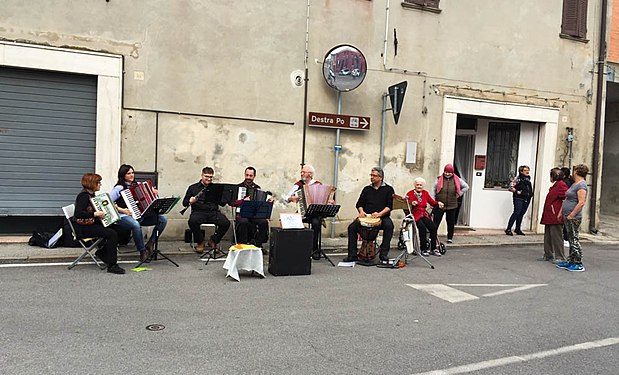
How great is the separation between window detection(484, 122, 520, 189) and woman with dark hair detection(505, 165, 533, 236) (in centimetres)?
75

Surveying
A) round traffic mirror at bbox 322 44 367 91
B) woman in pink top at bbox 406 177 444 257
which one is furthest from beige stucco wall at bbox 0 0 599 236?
woman in pink top at bbox 406 177 444 257

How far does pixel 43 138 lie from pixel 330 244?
553 cm

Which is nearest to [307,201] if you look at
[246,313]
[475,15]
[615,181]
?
[246,313]

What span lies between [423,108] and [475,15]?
2596 millimetres

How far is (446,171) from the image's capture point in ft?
33.1

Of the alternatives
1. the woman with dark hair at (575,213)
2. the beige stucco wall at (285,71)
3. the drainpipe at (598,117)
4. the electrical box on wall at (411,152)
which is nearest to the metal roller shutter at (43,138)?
the beige stucco wall at (285,71)

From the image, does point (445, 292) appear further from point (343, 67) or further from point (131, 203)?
point (343, 67)

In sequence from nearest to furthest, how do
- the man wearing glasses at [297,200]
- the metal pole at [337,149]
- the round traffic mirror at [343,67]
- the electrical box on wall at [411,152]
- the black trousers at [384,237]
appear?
1. the black trousers at [384,237]
2. the man wearing glasses at [297,200]
3. the round traffic mirror at [343,67]
4. the metal pole at [337,149]
5. the electrical box on wall at [411,152]

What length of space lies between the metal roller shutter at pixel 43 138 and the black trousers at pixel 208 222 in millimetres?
2310

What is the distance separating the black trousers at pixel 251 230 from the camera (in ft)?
27.3

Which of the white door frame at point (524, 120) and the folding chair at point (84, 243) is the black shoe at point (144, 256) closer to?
the folding chair at point (84, 243)

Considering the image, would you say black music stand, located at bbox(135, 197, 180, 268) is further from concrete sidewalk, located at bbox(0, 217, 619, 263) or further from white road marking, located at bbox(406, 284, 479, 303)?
white road marking, located at bbox(406, 284, 479, 303)

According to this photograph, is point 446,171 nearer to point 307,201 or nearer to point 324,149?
point 324,149

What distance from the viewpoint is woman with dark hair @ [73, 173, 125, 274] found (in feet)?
22.2
